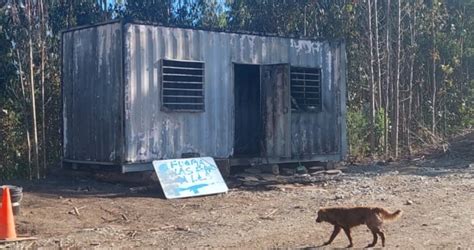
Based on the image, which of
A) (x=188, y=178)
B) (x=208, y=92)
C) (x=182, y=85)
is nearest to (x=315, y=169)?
(x=208, y=92)

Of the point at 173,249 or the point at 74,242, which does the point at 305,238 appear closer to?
the point at 173,249

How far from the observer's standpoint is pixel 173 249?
7.86m

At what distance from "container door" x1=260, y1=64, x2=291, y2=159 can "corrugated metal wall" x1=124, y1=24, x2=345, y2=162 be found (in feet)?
1.62

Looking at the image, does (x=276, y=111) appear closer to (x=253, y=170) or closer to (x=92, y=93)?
(x=253, y=170)

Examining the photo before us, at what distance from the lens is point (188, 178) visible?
40.1 ft

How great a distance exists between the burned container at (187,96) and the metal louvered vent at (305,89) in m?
0.02

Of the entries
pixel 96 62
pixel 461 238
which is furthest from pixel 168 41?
pixel 461 238

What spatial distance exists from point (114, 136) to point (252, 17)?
34.2ft

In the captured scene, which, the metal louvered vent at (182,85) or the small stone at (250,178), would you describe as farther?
the small stone at (250,178)

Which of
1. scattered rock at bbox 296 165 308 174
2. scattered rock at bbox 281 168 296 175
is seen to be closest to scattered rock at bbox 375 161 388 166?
scattered rock at bbox 296 165 308 174

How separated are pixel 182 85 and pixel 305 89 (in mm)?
3278

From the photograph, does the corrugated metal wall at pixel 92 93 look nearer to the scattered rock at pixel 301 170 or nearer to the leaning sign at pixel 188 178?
the leaning sign at pixel 188 178

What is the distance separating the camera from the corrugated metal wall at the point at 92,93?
→ 1272 centimetres

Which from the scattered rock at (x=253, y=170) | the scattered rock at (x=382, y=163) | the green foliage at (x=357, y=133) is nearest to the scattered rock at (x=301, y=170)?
the scattered rock at (x=253, y=170)
